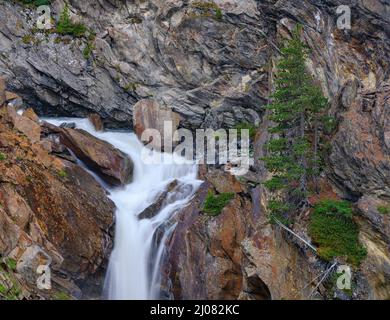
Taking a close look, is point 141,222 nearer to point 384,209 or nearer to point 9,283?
point 9,283

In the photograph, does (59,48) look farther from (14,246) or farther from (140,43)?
(14,246)

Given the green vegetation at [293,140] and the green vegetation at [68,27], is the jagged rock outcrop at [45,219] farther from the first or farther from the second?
the green vegetation at [68,27]

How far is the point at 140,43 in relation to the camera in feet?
104

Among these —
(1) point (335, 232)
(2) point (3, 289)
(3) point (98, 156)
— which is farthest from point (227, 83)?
(2) point (3, 289)

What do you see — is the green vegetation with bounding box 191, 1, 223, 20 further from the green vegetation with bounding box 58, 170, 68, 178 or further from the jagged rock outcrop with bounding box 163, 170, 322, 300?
the green vegetation with bounding box 58, 170, 68, 178

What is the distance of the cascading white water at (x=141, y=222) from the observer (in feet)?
73.0

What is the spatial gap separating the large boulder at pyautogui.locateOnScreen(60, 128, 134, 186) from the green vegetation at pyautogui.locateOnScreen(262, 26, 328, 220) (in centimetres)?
792

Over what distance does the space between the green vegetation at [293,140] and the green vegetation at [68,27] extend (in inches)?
579

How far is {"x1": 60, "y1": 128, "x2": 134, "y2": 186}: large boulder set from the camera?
85.1 ft

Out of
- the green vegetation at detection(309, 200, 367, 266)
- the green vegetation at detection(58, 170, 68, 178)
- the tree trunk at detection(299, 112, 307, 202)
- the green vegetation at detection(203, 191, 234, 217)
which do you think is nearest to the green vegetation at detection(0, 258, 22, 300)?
the green vegetation at detection(58, 170, 68, 178)

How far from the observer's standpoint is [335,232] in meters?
20.3

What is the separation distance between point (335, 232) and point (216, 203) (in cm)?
533
